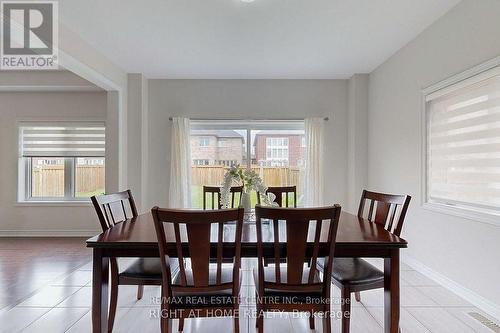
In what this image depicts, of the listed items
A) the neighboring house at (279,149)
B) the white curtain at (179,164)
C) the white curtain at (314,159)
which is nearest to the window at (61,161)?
the white curtain at (179,164)

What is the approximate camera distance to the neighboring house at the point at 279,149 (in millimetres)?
4746

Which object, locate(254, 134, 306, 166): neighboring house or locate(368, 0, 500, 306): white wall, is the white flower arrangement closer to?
locate(368, 0, 500, 306): white wall

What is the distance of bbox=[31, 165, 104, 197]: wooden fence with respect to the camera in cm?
504

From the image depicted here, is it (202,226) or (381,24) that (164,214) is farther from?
(381,24)

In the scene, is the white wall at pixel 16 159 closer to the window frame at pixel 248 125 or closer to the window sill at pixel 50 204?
the window sill at pixel 50 204

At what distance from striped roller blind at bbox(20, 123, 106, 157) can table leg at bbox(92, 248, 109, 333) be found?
3753mm

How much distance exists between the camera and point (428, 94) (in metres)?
3.10

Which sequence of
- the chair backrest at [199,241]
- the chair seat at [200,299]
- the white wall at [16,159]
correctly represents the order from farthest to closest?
1. the white wall at [16,159]
2. the chair seat at [200,299]
3. the chair backrest at [199,241]

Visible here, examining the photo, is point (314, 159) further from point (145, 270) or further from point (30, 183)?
point (30, 183)

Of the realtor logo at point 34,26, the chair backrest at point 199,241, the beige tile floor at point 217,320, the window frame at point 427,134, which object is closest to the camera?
the chair backrest at point 199,241

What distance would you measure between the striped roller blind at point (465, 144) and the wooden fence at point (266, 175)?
1977mm

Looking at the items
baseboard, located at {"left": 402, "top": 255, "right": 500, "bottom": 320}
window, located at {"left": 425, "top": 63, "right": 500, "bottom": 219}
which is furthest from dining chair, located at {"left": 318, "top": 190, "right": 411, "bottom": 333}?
baseboard, located at {"left": 402, "top": 255, "right": 500, "bottom": 320}

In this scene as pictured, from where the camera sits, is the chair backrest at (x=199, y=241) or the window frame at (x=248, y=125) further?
the window frame at (x=248, y=125)

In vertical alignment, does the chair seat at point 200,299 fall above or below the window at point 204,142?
below
